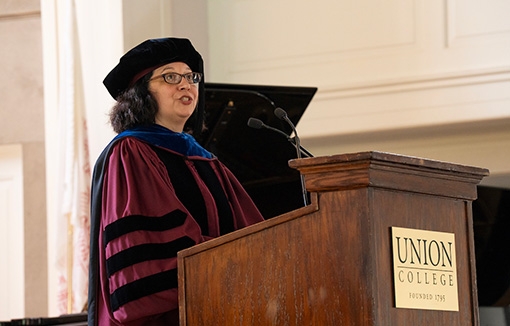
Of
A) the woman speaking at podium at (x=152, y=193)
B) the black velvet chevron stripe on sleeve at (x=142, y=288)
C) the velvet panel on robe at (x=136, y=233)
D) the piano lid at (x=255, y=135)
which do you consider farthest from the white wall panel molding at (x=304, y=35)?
the black velvet chevron stripe on sleeve at (x=142, y=288)

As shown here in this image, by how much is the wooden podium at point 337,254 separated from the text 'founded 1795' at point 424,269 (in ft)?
0.05

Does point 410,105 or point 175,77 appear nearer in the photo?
point 175,77

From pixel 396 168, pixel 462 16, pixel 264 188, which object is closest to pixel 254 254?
pixel 396 168

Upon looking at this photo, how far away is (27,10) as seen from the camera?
631 cm

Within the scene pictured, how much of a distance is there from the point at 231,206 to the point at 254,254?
814mm

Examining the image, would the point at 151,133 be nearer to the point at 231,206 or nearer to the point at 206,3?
the point at 231,206

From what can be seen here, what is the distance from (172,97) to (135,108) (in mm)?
112

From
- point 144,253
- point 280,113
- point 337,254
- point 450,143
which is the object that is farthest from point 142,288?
point 450,143

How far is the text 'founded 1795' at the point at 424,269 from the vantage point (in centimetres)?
202

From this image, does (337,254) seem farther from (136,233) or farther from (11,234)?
(11,234)

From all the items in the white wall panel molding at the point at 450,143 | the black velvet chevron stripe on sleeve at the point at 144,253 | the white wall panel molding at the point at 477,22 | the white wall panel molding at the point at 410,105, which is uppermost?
→ the white wall panel molding at the point at 477,22

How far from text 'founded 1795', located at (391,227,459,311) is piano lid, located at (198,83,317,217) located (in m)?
2.25

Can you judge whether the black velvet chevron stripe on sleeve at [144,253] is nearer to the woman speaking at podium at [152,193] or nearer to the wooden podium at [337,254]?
the woman speaking at podium at [152,193]

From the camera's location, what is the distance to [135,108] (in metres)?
2.91
